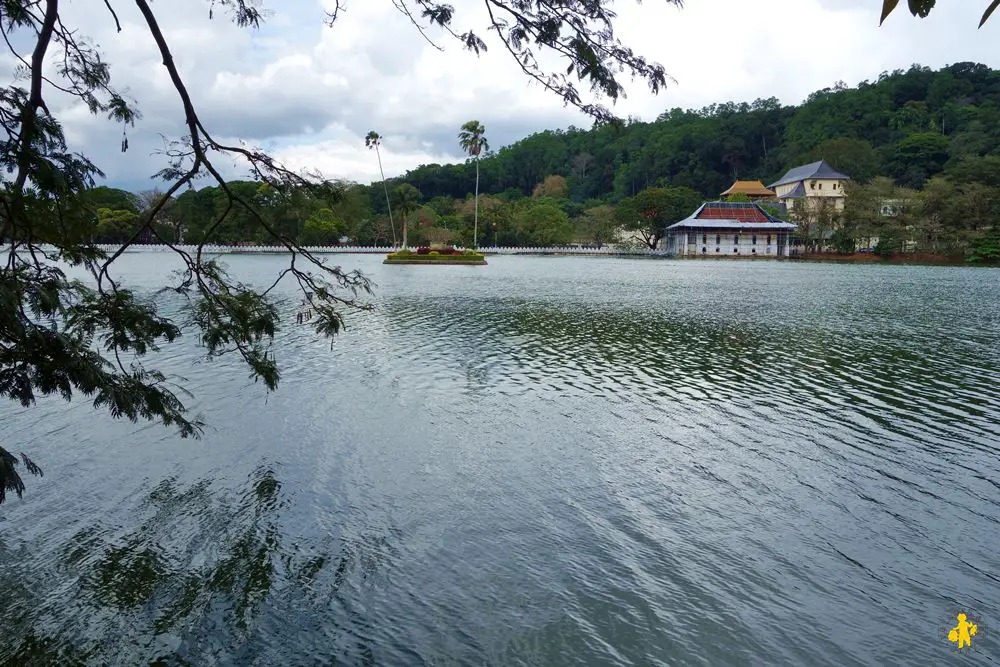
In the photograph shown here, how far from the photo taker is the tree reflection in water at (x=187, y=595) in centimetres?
438

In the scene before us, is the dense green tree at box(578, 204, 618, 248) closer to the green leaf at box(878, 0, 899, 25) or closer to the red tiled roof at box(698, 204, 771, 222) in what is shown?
the red tiled roof at box(698, 204, 771, 222)

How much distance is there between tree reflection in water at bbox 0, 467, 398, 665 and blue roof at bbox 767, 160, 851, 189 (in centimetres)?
9061

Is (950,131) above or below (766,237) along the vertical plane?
above

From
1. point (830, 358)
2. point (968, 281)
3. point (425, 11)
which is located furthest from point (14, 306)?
point (968, 281)

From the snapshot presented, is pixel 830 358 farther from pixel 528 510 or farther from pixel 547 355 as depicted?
pixel 528 510

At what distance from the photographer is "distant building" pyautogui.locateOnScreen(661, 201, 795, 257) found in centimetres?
7362

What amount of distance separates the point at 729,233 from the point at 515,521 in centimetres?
7466

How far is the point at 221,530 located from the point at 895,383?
11.7 metres

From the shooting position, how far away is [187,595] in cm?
495

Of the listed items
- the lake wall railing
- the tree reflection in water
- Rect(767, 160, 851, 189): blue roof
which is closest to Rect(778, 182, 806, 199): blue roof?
Rect(767, 160, 851, 189): blue roof

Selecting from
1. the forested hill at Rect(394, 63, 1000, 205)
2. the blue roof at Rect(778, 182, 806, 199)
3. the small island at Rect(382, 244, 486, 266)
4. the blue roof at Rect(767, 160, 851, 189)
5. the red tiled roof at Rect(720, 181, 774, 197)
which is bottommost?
the small island at Rect(382, 244, 486, 266)

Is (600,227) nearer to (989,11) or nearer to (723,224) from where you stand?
(723,224)

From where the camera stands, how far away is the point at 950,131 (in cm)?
8906

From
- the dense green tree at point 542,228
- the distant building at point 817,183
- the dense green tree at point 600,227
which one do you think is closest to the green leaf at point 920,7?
the dense green tree at point 542,228
